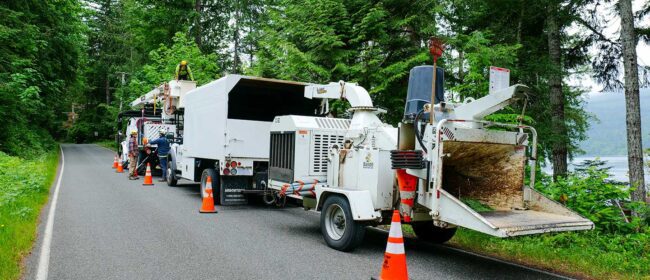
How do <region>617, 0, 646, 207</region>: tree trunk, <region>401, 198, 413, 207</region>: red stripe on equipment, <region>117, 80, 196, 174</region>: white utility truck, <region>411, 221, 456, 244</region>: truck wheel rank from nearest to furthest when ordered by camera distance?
<region>401, 198, 413, 207</region>: red stripe on equipment < <region>411, 221, 456, 244</region>: truck wheel < <region>617, 0, 646, 207</region>: tree trunk < <region>117, 80, 196, 174</region>: white utility truck

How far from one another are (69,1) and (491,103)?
92.3 ft

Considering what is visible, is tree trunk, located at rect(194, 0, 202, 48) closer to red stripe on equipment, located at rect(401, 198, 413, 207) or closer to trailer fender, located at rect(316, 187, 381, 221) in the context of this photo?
trailer fender, located at rect(316, 187, 381, 221)

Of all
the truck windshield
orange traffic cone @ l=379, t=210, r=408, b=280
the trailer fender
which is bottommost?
orange traffic cone @ l=379, t=210, r=408, b=280

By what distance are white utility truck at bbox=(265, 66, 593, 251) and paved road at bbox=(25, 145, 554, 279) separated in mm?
558

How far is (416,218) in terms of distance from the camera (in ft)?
21.6

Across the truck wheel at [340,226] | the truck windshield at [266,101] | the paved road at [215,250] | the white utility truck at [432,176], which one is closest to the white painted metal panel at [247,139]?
the truck windshield at [266,101]

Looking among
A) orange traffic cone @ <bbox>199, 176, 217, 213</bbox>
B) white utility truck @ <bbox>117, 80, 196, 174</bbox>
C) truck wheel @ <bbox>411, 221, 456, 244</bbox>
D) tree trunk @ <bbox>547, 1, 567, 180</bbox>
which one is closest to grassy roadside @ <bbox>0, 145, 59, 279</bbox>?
orange traffic cone @ <bbox>199, 176, 217, 213</bbox>

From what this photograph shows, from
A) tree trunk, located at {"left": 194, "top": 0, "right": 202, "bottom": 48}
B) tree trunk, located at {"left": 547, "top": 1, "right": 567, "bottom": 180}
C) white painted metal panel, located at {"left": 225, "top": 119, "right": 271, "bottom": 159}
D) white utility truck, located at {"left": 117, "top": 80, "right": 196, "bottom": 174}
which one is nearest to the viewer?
white painted metal panel, located at {"left": 225, "top": 119, "right": 271, "bottom": 159}

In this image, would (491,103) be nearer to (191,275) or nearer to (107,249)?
(191,275)

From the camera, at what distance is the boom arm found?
5855 mm

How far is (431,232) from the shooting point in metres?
7.76

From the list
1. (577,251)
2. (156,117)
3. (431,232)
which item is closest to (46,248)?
(431,232)

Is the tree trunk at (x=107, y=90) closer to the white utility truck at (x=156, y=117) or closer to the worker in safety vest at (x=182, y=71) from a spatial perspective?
the white utility truck at (x=156, y=117)

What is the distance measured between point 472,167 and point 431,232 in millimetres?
1552
